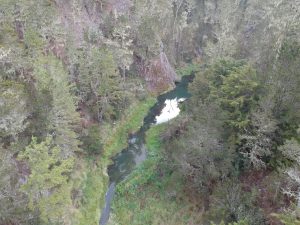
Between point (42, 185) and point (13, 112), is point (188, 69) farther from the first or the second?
point (42, 185)

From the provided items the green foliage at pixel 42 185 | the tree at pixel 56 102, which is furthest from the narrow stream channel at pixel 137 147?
the green foliage at pixel 42 185

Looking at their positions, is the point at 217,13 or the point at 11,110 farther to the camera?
the point at 217,13

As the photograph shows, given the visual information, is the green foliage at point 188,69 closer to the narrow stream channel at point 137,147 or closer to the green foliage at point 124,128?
the narrow stream channel at point 137,147

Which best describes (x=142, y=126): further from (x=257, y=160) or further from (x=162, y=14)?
(x=162, y=14)

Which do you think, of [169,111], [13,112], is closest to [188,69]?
[169,111]

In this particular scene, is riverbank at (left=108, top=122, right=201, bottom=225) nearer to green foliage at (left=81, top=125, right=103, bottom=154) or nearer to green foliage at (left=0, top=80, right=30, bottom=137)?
green foliage at (left=81, top=125, right=103, bottom=154)

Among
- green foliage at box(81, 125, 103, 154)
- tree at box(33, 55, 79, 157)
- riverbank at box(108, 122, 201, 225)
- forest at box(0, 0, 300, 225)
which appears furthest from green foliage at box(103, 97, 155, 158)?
tree at box(33, 55, 79, 157)

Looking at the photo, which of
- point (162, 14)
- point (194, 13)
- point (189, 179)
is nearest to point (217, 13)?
point (194, 13)
